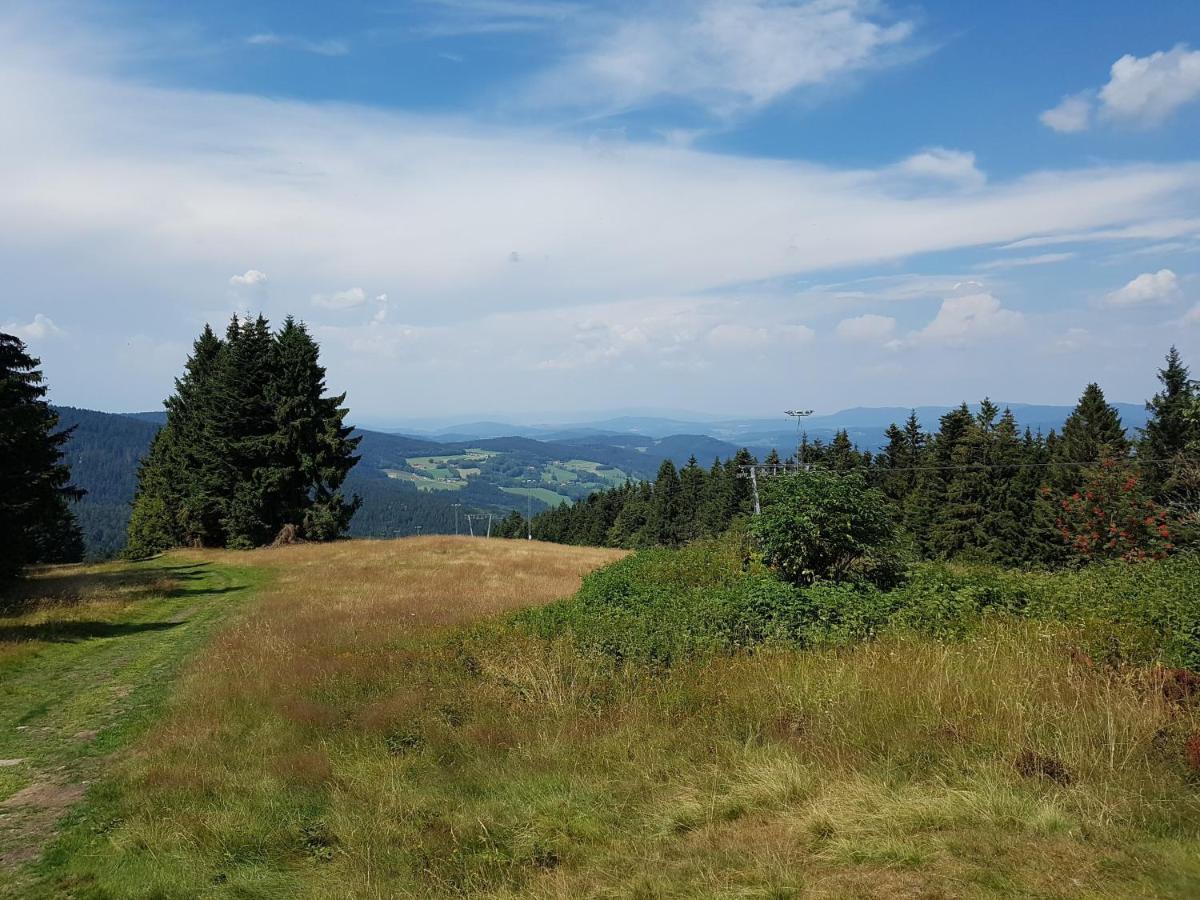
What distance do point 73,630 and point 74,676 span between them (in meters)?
5.08

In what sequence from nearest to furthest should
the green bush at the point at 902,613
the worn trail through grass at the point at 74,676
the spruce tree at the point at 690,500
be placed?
the worn trail through grass at the point at 74,676, the green bush at the point at 902,613, the spruce tree at the point at 690,500

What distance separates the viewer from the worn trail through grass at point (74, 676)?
6324 millimetres

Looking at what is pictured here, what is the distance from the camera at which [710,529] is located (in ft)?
323

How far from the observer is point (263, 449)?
4078cm

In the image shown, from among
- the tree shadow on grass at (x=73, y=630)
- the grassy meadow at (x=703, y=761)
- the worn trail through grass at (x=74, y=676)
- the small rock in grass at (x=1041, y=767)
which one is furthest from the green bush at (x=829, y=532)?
the tree shadow on grass at (x=73, y=630)

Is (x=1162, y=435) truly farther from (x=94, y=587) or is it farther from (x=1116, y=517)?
A: (x=94, y=587)

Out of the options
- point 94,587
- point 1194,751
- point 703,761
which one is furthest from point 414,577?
point 1194,751

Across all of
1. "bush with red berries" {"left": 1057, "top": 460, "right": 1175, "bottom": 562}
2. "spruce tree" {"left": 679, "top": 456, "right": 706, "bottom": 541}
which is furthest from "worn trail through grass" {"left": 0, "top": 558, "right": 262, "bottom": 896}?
"spruce tree" {"left": 679, "top": 456, "right": 706, "bottom": 541}

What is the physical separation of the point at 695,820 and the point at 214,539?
153 ft

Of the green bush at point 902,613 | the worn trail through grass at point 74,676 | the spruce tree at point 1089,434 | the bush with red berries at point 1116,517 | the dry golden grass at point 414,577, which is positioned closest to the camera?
the worn trail through grass at point 74,676

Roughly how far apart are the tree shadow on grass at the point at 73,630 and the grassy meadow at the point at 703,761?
4877mm

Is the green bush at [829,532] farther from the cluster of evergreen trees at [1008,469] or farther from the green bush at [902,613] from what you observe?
the cluster of evergreen trees at [1008,469]

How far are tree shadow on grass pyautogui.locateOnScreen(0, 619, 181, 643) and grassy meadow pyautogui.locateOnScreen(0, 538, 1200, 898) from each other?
4877 mm

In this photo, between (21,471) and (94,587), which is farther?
(94,587)
